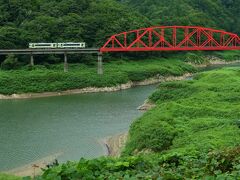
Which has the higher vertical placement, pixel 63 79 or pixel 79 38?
pixel 79 38

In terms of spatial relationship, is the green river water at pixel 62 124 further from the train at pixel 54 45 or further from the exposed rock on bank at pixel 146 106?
the train at pixel 54 45

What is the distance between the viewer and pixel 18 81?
50.8m

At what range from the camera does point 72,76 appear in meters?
53.8

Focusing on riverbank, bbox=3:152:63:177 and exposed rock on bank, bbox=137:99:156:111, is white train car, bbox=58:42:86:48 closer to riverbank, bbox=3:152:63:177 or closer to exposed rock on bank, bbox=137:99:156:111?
exposed rock on bank, bbox=137:99:156:111

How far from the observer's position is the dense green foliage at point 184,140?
Result: 10172 mm

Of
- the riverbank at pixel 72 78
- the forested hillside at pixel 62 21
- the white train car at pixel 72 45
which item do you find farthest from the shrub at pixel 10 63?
the white train car at pixel 72 45

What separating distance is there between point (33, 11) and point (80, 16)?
7.50 metres

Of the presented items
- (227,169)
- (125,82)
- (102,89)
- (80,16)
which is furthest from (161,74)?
(227,169)

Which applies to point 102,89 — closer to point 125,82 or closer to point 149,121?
point 125,82

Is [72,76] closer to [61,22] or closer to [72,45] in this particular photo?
[72,45]

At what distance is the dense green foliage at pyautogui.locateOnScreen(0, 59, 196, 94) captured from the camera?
50.5m

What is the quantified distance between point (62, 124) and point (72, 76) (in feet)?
65.2

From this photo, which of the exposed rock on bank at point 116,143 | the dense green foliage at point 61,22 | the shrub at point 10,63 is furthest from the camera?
the dense green foliage at point 61,22

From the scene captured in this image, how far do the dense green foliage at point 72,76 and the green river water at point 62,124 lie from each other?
287 centimetres
